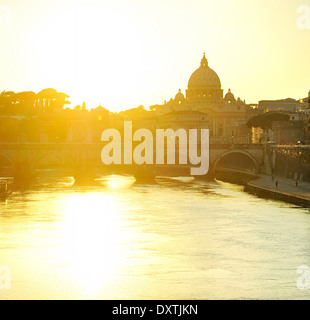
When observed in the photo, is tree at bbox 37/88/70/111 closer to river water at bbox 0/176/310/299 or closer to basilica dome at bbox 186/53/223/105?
basilica dome at bbox 186/53/223/105

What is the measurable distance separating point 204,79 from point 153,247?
343 ft

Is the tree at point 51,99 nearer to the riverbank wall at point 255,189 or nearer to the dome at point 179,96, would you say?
the dome at point 179,96

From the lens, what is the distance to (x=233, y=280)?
25.7 metres

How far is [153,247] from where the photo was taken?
1233 inches

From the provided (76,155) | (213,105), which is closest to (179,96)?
(213,105)

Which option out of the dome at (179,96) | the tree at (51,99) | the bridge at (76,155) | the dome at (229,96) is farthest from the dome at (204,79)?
the bridge at (76,155)

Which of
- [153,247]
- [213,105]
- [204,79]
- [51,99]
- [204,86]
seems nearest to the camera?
[153,247]

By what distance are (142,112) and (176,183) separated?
81.3 metres

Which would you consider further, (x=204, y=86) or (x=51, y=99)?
(x=204, y=86)

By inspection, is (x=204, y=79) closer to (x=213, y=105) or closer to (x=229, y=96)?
(x=229, y=96)

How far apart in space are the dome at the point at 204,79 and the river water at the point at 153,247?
84752mm

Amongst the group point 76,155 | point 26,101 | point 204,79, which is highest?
point 204,79

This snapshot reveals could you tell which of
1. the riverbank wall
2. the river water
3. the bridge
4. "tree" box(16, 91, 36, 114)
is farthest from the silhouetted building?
the river water
